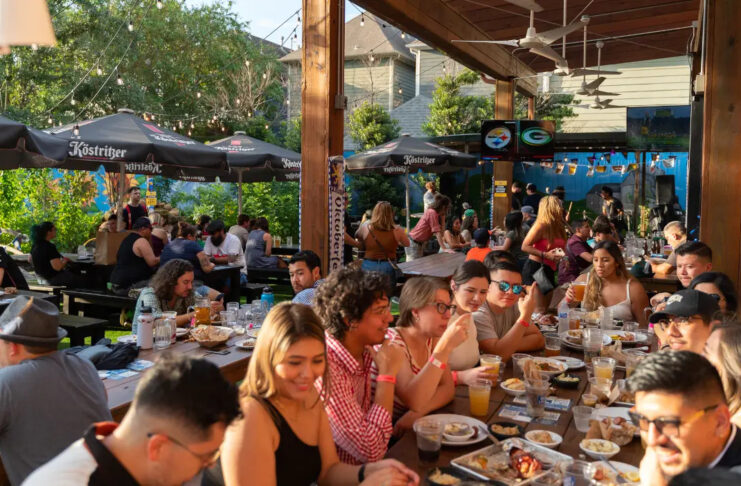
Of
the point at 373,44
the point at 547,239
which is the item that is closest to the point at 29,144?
the point at 547,239

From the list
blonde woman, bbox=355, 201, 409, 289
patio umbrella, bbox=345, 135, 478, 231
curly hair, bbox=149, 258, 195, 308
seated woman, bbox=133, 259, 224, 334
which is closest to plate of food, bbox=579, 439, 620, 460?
seated woman, bbox=133, 259, 224, 334

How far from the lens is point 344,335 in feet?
8.77

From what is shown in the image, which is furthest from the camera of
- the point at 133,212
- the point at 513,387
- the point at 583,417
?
the point at 133,212

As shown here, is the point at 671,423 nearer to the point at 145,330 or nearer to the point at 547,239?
the point at 145,330

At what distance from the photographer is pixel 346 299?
8.73ft

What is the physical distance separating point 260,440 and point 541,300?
4639 mm

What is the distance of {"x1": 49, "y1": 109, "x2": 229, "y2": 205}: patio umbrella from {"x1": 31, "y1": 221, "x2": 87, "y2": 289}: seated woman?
38.6 inches

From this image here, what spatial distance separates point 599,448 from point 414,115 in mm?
22459

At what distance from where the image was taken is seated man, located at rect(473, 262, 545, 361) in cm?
372

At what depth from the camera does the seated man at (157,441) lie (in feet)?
4.70

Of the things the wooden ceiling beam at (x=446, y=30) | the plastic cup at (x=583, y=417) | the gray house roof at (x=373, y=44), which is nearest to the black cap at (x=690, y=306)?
the plastic cup at (x=583, y=417)

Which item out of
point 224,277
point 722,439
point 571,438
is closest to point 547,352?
point 571,438

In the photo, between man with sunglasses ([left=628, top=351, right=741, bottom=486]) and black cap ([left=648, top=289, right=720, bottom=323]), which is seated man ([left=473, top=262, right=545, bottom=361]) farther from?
man with sunglasses ([left=628, top=351, right=741, bottom=486])

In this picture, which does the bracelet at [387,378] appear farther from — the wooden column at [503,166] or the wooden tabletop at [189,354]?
the wooden column at [503,166]
